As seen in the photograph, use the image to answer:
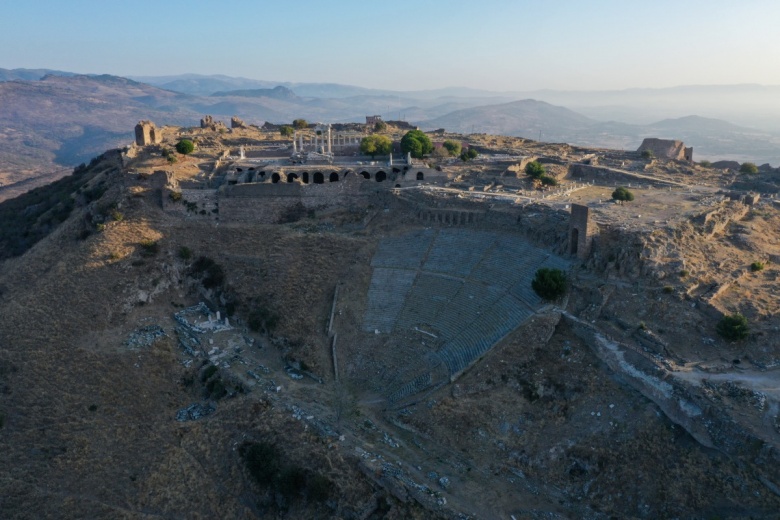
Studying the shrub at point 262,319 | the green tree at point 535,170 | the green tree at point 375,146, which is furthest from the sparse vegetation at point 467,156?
the shrub at point 262,319

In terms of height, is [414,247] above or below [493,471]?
above

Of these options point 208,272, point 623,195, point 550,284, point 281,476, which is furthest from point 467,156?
point 281,476

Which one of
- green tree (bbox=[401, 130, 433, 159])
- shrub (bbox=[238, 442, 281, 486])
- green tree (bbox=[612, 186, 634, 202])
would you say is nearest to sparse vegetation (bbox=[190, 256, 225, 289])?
shrub (bbox=[238, 442, 281, 486])

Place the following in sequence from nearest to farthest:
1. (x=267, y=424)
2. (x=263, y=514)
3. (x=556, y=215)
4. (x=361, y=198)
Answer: (x=263, y=514) → (x=267, y=424) → (x=556, y=215) → (x=361, y=198)

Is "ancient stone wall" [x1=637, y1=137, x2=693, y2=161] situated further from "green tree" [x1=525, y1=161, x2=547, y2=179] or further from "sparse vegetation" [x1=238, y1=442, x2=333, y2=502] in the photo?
"sparse vegetation" [x1=238, y1=442, x2=333, y2=502]

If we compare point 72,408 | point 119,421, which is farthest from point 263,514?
point 72,408

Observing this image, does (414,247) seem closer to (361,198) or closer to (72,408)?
(361,198)

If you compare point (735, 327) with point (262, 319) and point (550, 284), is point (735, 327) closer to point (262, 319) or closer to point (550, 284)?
point (550, 284)
